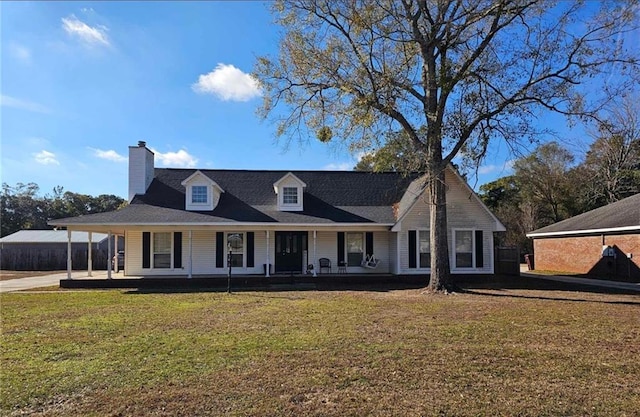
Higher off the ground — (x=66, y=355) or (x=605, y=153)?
(x=605, y=153)

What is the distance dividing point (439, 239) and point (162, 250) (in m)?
11.4

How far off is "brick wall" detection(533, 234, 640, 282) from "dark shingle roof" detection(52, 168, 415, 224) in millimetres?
9603

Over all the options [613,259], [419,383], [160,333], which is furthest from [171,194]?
[613,259]

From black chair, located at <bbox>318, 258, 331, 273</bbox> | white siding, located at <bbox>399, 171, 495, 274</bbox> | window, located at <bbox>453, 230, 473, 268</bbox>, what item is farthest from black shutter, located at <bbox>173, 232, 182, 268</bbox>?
window, located at <bbox>453, 230, 473, 268</bbox>

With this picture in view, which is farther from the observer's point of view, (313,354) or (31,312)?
(31,312)

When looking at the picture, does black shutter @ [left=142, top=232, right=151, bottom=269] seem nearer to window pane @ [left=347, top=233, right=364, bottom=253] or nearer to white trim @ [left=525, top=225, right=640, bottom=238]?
window pane @ [left=347, top=233, right=364, bottom=253]

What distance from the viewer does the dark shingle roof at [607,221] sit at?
1997cm

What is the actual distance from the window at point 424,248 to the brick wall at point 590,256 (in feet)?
29.0

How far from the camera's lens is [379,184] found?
73.6 feet

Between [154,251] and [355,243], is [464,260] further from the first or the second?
[154,251]

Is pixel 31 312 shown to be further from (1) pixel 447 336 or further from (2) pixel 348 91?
(2) pixel 348 91

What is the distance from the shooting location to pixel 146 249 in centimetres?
1920

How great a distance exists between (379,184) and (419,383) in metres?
17.5

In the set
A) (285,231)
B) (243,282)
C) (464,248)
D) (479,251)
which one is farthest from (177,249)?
(479,251)
